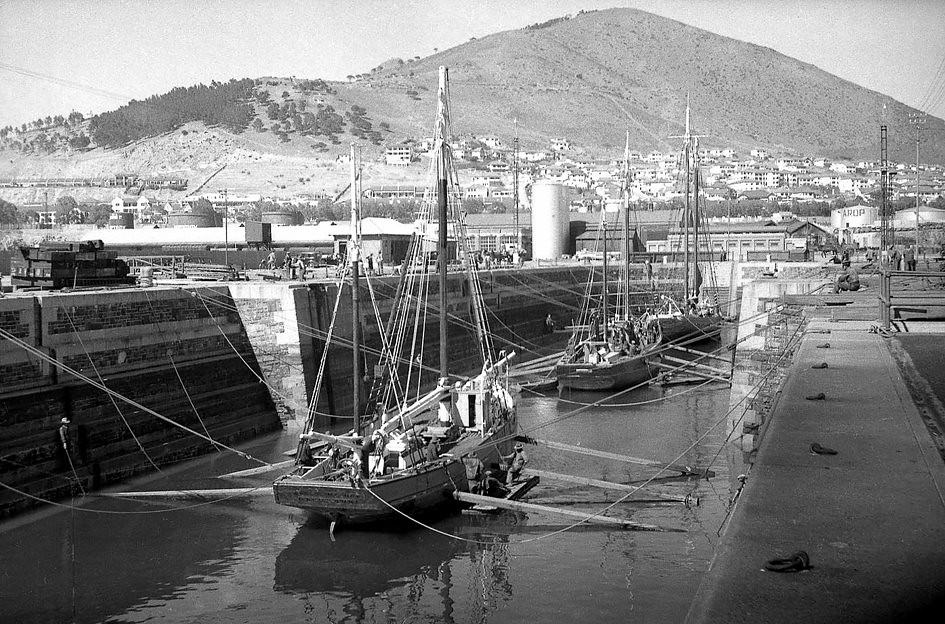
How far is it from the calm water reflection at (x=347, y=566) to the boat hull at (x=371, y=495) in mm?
577

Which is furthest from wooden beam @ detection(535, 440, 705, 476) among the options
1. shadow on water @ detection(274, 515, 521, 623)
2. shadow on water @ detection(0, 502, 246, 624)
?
shadow on water @ detection(0, 502, 246, 624)

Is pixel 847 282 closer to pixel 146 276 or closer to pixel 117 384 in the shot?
pixel 117 384

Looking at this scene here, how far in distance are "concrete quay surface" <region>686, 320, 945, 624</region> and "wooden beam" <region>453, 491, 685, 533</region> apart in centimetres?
557

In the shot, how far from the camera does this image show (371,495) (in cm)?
2041

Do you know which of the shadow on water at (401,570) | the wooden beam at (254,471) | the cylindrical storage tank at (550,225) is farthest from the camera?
the cylindrical storage tank at (550,225)

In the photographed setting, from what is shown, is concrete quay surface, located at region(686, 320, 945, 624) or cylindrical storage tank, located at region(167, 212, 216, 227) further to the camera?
cylindrical storage tank, located at region(167, 212, 216, 227)

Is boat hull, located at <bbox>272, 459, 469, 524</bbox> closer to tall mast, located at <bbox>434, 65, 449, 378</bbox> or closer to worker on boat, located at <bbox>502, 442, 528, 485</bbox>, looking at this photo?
worker on boat, located at <bbox>502, 442, 528, 485</bbox>

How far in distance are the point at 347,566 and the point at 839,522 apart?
1230 centimetres

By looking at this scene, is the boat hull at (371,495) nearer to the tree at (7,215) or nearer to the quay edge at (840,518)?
the quay edge at (840,518)

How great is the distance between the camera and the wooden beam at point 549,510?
21.0m

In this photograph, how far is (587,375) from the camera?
43250 mm

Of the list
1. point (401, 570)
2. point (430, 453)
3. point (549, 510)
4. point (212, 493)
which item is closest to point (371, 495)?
point (401, 570)

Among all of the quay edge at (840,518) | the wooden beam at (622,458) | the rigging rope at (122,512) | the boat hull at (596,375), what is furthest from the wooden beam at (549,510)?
the boat hull at (596,375)

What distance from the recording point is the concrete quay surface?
24.7 feet
